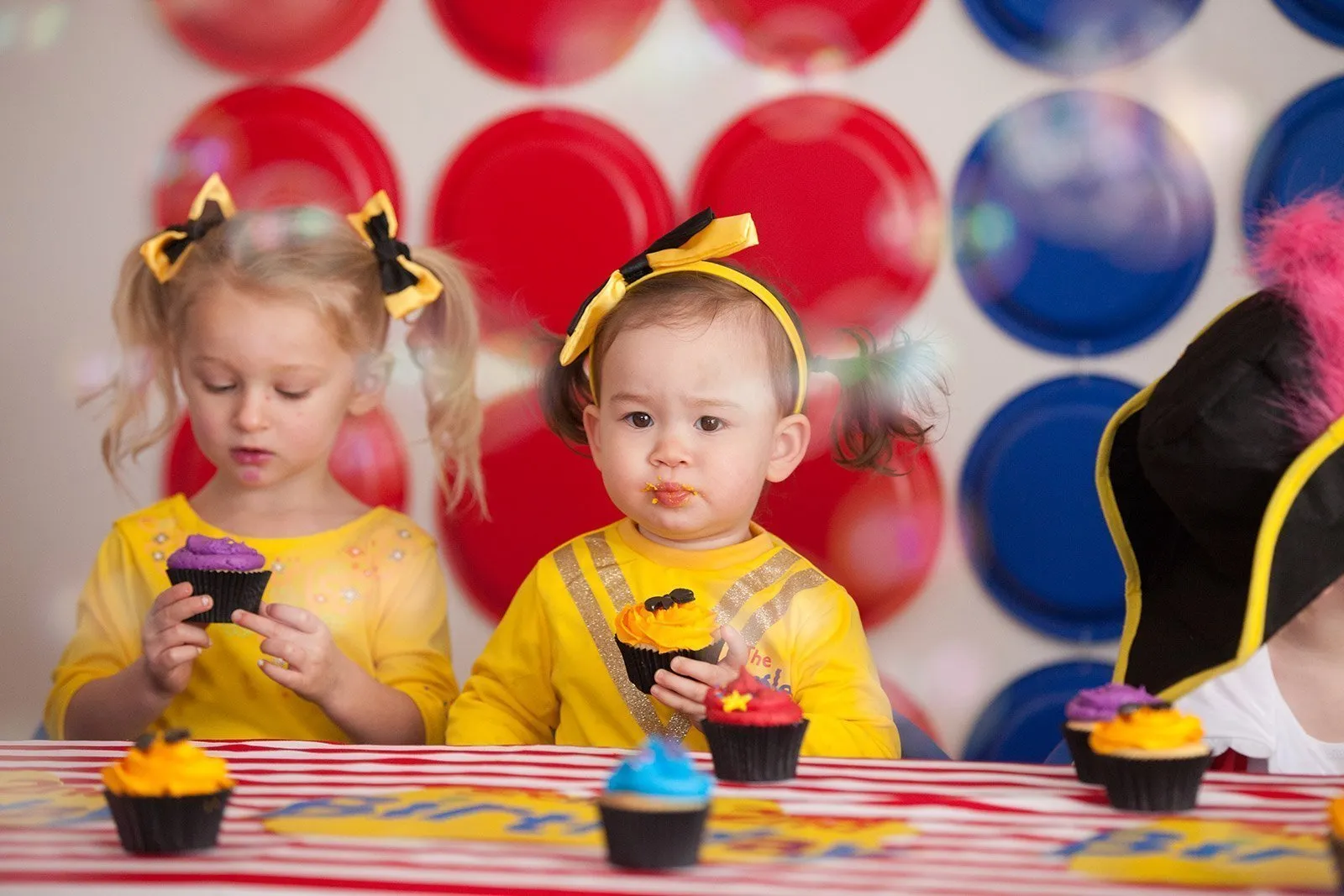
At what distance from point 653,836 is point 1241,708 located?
870 mm

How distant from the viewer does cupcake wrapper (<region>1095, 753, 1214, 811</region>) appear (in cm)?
112

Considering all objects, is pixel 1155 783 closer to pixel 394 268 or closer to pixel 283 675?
pixel 283 675

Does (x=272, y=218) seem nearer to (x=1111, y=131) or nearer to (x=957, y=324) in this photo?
(x=957, y=324)

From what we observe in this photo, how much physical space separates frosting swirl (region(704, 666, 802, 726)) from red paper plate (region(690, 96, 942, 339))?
942mm

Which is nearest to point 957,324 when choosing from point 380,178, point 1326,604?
point 1326,604

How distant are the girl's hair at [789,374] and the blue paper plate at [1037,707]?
16.0 inches

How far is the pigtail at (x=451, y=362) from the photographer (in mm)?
2078

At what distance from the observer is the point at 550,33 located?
218 cm

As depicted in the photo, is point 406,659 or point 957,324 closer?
point 406,659

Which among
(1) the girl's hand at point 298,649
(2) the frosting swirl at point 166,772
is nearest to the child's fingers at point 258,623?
(1) the girl's hand at point 298,649

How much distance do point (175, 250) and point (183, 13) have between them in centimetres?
47

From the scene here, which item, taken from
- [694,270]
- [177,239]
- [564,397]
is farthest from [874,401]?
[177,239]

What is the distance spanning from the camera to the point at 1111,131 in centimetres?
213

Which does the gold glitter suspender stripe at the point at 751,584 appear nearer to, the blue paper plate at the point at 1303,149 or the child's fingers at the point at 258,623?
the child's fingers at the point at 258,623
